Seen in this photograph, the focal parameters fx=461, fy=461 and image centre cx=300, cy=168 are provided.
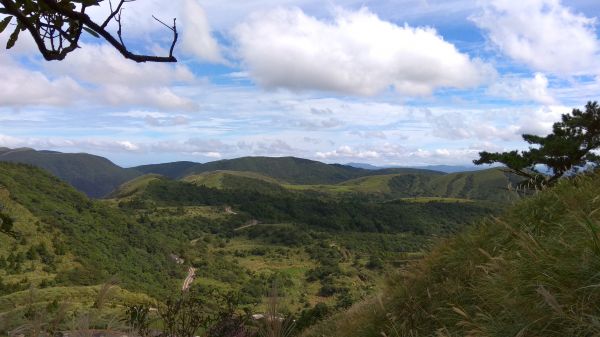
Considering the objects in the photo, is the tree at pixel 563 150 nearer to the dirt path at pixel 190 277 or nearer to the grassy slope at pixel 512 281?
the grassy slope at pixel 512 281

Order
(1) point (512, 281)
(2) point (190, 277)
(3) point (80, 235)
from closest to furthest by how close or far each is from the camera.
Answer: (1) point (512, 281), (3) point (80, 235), (2) point (190, 277)

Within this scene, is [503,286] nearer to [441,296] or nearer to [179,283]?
[441,296]

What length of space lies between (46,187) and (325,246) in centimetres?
8916

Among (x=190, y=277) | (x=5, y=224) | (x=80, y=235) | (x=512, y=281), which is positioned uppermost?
(x=5, y=224)

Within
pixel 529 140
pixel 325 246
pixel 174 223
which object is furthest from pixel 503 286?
pixel 174 223

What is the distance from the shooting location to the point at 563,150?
26375mm

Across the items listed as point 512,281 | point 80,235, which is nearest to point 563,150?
point 512,281

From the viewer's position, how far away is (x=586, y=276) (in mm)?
3195

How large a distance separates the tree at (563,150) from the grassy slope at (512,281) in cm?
2129

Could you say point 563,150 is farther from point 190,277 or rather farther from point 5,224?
point 190,277

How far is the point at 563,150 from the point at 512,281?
26.1 metres

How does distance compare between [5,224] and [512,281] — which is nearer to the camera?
[5,224]

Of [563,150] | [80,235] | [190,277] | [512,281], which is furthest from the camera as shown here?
[190,277]

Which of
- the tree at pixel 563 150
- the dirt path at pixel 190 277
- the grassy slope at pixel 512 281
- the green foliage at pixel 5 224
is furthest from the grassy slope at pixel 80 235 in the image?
the green foliage at pixel 5 224
